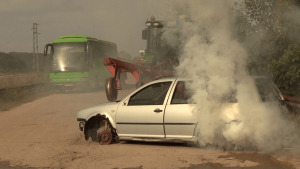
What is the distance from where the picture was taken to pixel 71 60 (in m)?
27.0

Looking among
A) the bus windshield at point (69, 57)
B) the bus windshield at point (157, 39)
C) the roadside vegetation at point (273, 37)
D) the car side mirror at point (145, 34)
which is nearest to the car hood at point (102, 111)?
the roadside vegetation at point (273, 37)

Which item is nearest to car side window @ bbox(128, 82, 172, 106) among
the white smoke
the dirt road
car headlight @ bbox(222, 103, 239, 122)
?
the white smoke

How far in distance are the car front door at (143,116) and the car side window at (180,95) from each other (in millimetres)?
165

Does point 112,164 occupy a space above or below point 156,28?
below

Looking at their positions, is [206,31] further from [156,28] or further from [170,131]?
[156,28]

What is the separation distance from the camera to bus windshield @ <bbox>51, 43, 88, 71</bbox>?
2688 centimetres

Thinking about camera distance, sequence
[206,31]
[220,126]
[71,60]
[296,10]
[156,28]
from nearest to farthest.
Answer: [220,126] → [206,31] → [296,10] → [156,28] → [71,60]

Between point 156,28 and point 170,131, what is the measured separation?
359 inches

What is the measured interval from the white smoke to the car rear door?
0.14 m

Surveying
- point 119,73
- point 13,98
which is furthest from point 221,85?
point 13,98

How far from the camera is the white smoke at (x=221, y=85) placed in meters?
7.19

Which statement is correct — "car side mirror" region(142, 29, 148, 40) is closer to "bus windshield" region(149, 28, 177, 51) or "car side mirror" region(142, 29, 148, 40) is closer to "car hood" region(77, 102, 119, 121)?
"bus windshield" region(149, 28, 177, 51)

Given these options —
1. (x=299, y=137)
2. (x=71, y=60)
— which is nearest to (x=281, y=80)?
(x=299, y=137)

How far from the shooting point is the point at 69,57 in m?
27.0
